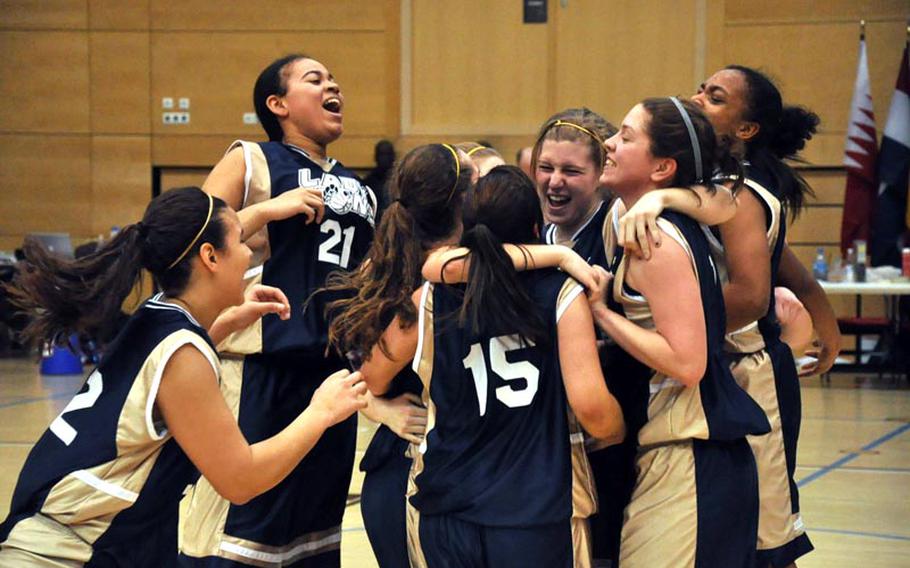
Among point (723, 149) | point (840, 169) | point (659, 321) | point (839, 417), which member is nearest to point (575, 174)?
point (723, 149)

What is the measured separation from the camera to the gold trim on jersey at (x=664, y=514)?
2.53 meters

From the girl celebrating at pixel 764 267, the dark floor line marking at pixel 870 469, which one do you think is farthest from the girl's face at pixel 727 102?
the dark floor line marking at pixel 870 469

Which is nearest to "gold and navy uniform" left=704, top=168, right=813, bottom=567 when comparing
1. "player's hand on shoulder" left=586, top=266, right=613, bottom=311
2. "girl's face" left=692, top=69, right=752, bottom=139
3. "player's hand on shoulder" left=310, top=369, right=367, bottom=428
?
→ "girl's face" left=692, top=69, right=752, bottom=139

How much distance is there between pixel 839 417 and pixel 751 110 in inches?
200

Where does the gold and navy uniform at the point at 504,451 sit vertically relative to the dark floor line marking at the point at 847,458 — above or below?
above

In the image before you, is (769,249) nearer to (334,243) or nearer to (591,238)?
(591,238)

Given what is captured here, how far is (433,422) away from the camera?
259cm

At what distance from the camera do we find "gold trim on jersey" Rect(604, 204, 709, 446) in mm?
2545

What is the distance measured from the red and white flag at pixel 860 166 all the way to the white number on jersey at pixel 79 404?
898 centimetres

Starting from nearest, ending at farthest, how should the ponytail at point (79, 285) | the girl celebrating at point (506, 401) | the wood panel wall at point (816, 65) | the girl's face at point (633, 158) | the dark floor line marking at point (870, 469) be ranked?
the girl celebrating at point (506, 401)
the ponytail at point (79, 285)
the girl's face at point (633, 158)
the dark floor line marking at point (870, 469)
the wood panel wall at point (816, 65)

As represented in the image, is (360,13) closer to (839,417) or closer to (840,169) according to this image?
(840,169)

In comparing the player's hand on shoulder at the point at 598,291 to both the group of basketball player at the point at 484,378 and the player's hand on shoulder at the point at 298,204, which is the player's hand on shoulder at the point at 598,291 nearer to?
the group of basketball player at the point at 484,378

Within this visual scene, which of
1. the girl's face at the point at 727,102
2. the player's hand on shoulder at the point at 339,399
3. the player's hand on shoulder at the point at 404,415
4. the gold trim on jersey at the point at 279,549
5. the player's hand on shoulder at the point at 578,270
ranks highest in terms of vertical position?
the girl's face at the point at 727,102

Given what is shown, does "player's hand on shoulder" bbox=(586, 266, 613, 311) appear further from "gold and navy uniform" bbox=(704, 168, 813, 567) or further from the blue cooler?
the blue cooler
